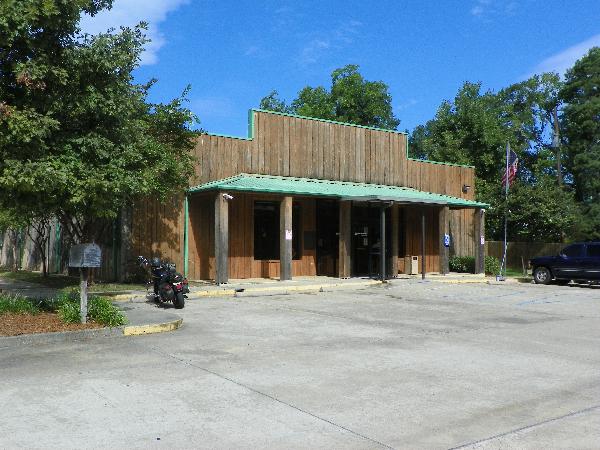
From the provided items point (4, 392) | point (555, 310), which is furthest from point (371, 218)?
point (4, 392)

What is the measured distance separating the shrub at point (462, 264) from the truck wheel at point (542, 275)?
10.7ft

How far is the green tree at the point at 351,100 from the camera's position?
49594 millimetres

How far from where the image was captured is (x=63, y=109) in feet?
31.2

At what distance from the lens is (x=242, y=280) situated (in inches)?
→ 773

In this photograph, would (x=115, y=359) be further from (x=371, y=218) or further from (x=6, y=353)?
(x=371, y=218)

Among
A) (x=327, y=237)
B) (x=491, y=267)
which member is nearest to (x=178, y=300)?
(x=327, y=237)

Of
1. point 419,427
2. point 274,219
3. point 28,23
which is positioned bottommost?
point 419,427

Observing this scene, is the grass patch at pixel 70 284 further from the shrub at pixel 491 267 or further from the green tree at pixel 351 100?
the green tree at pixel 351 100

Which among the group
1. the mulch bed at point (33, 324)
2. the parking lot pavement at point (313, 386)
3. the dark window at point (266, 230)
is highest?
the dark window at point (266, 230)

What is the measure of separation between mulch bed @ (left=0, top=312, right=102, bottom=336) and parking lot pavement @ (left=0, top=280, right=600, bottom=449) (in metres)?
0.54

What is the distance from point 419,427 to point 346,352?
3238mm

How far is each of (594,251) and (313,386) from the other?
719 inches

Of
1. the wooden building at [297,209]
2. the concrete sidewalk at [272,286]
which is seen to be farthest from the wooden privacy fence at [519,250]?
the concrete sidewalk at [272,286]

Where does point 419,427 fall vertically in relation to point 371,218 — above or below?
below
